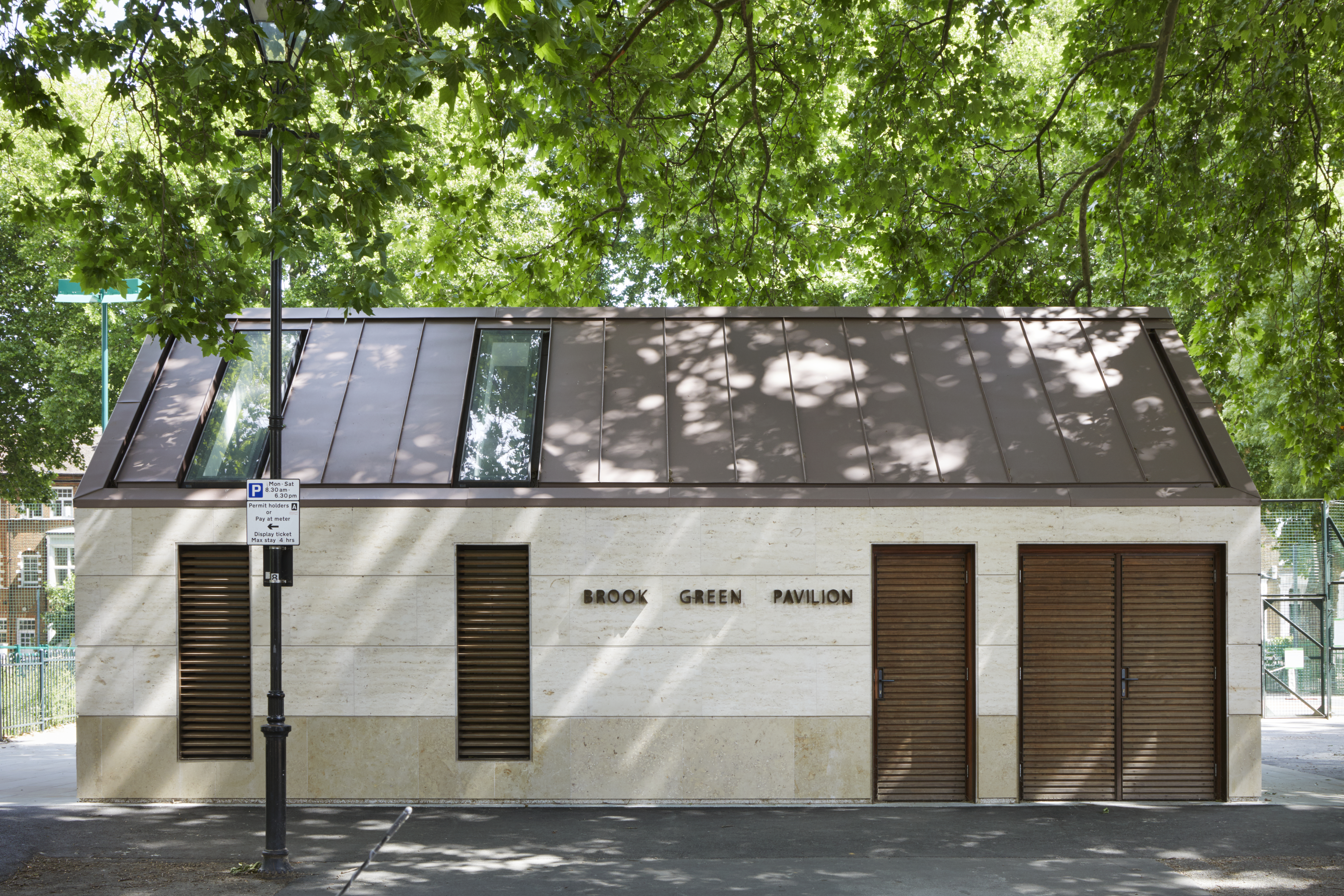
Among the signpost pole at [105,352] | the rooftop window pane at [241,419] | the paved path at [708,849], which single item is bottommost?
the paved path at [708,849]

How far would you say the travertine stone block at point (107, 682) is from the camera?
418 inches

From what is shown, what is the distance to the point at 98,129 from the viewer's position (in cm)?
2684

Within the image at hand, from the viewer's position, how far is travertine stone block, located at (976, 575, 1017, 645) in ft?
35.2

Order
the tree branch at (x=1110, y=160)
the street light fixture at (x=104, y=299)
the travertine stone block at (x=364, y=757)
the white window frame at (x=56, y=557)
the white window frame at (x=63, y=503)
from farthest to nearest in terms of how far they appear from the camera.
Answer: the white window frame at (x=56, y=557) → the white window frame at (x=63, y=503) → the street light fixture at (x=104, y=299) → the tree branch at (x=1110, y=160) → the travertine stone block at (x=364, y=757)

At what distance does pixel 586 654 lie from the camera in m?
10.6

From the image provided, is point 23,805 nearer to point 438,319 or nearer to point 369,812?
point 369,812

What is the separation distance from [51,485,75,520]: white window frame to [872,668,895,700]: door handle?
3583cm

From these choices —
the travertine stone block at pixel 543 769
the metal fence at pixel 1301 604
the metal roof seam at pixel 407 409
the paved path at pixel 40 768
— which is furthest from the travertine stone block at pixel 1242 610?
the paved path at pixel 40 768

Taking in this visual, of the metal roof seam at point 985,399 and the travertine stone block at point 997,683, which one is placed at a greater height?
the metal roof seam at point 985,399

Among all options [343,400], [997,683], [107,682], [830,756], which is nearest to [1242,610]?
[997,683]

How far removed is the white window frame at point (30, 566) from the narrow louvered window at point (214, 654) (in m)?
29.0

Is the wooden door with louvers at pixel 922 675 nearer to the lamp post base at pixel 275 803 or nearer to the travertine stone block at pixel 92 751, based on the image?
the lamp post base at pixel 275 803

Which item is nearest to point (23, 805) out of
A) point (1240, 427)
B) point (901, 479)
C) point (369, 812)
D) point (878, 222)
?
point (369, 812)

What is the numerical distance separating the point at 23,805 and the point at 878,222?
547 inches
